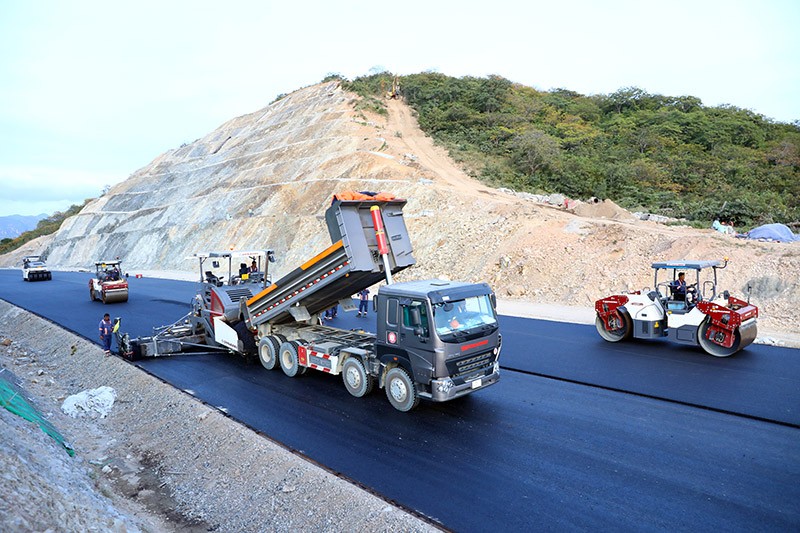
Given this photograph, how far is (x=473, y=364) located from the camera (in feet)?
27.8

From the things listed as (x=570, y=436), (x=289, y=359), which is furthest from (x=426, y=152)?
(x=570, y=436)

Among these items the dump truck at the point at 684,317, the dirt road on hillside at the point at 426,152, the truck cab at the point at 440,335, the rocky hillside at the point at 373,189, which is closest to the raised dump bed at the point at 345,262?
the truck cab at the point at 440,335

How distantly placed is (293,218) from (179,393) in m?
27.1

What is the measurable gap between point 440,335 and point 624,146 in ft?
128

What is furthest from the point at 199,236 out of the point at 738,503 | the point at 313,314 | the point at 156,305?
the point at 738,503

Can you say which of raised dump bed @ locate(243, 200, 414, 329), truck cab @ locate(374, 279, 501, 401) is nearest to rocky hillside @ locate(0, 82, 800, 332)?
truck cab @ locate(374, 279, 501, 401)

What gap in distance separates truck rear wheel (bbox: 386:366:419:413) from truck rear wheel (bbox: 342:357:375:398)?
1.80ft

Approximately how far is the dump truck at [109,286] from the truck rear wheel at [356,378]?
17027 millimetres

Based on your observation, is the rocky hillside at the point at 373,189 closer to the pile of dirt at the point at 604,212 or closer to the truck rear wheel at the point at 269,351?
the pile of dirt at the point at 604,212

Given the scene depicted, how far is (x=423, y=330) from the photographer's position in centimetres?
817

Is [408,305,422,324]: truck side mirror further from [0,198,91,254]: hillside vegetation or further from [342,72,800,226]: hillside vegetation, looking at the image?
[0,198,91,254]: hillside vegetation

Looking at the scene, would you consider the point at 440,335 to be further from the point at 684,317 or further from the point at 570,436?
the point at 684,317

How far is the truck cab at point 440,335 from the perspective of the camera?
809cm

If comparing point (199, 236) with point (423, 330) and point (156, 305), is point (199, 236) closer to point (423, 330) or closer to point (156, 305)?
point (156, 305)
